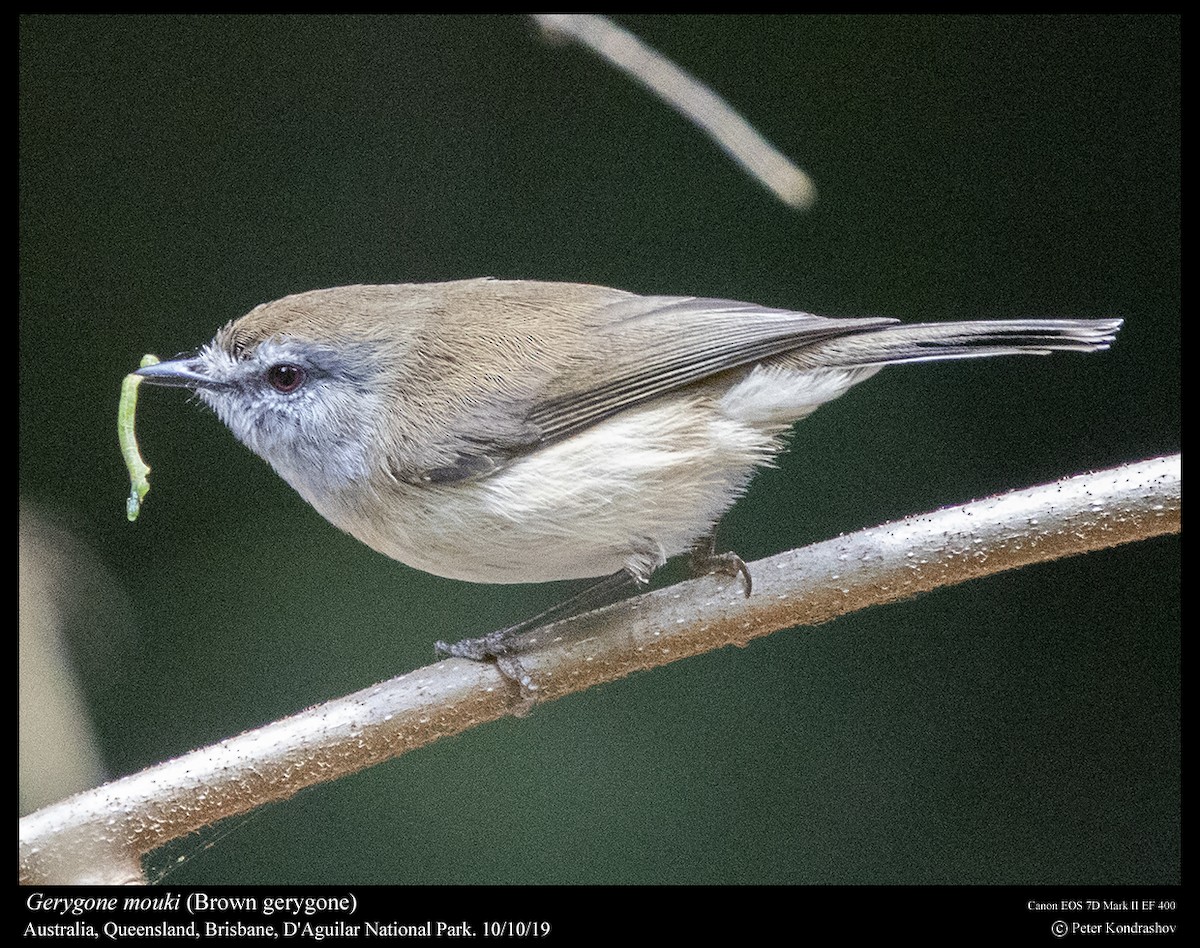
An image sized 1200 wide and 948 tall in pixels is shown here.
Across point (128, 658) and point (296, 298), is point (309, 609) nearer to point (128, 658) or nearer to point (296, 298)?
point (128, 658)

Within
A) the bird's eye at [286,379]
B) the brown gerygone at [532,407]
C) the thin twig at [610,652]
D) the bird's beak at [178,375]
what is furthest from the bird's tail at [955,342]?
the bird's beak at [178,375]

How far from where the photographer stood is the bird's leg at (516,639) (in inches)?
79.1

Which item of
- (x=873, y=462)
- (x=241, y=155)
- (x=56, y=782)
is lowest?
(x=56, y=782)

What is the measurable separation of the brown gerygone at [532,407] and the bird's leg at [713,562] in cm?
2

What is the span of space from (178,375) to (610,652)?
97 centimetres

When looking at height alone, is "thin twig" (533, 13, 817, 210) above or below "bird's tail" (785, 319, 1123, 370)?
above

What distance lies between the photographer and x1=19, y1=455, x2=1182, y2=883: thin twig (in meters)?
1.80

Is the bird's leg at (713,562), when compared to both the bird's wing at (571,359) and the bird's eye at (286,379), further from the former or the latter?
the bird's eye at (286,379)

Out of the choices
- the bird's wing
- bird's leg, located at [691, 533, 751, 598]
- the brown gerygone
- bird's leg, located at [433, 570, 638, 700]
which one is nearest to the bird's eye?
the brown gerygone

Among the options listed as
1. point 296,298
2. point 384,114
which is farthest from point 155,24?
point 296,298

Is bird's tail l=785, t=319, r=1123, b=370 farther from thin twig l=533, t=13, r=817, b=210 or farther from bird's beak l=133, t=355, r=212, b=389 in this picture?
bird's beak l=133, t=355, r=212, b=389

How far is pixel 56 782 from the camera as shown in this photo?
2219mm

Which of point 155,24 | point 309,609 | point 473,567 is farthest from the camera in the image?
point 309,609
